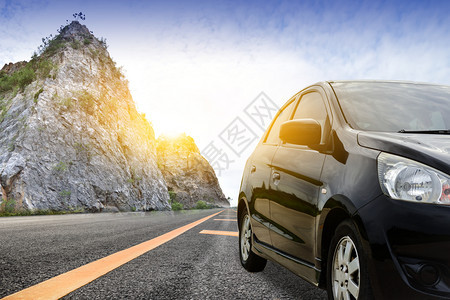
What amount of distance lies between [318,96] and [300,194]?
39.3 inches

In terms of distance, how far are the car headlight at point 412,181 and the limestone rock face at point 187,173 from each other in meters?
99.8

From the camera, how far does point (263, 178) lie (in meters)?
3.21

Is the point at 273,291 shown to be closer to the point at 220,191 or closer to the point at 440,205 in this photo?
the point at 440,205

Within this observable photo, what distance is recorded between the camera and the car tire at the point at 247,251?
3389 mm

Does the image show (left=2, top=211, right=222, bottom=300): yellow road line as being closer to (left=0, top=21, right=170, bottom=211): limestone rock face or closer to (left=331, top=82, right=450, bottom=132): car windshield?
(left=331, top=82, right=450, bottom=132): car windshield

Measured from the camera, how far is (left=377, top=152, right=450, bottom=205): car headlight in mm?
1419

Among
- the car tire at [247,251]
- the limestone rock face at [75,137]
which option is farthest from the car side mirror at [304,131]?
the limestone rock face at [75,137]

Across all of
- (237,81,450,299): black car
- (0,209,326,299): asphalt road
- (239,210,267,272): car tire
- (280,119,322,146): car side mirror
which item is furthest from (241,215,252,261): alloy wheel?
(280,119,322,146): car side mirror

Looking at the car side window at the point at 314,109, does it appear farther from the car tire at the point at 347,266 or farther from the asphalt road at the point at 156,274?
the asphalt road at the point at 156,274

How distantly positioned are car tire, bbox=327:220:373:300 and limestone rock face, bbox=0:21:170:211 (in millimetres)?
25125

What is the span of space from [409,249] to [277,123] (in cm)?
255

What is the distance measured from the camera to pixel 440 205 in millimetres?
1387

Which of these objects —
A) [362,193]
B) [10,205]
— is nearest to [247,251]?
[362,193]

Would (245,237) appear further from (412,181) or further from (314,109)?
(412,181)
